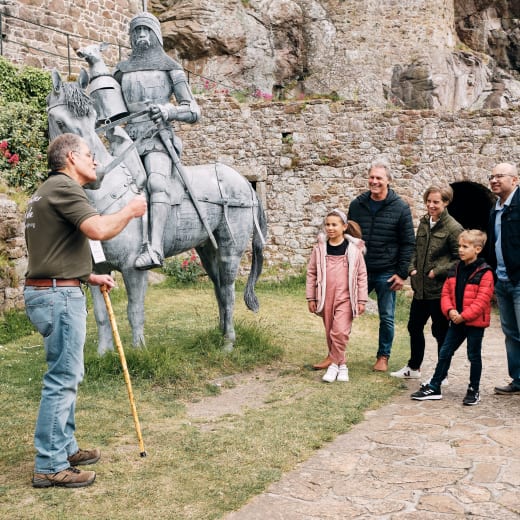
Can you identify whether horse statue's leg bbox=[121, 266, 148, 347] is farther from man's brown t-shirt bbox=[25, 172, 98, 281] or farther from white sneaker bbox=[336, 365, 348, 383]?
man's brown t-shirt bbox=[25, 172, 98, 281]

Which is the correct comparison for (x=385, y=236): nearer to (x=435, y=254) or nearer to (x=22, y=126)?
(x=435, y=254)

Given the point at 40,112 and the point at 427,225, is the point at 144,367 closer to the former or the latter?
the point at 427,225

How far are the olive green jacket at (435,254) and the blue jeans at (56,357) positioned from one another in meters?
3.41

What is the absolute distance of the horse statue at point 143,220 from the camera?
5121 mm

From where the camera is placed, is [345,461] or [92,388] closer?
[345,461]

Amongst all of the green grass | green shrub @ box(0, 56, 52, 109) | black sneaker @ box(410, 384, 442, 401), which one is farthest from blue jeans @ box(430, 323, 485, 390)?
green shrub @ box(0, 56, 52, 109)

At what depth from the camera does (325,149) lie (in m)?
12.6

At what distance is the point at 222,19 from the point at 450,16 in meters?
7.77

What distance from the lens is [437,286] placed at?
561 cm

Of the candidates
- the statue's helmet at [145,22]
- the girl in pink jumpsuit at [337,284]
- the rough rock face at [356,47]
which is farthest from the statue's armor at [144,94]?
the rough rock face at [356,47]

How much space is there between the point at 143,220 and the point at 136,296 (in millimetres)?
716

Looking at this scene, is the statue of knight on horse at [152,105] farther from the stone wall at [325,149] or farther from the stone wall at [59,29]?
the stone wall at [59,29]

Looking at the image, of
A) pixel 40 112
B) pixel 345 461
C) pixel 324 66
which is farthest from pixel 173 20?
pixel 345 461

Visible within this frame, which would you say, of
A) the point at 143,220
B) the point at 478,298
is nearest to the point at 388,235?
the point at 478,298
